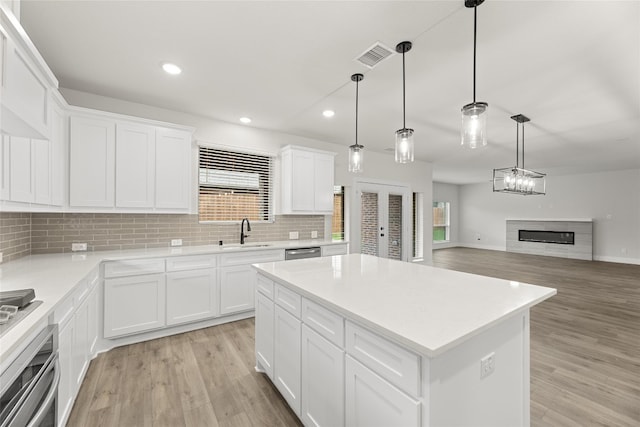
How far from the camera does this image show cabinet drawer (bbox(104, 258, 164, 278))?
9.09ft

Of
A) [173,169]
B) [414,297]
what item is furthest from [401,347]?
[173,169]

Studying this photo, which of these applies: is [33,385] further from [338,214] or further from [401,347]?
[338,214]

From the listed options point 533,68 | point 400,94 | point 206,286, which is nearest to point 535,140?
point 533,68

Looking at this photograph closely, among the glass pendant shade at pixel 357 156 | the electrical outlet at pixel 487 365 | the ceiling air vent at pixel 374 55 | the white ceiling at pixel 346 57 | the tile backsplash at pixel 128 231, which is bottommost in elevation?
the electrical outlet at pixel 487 365

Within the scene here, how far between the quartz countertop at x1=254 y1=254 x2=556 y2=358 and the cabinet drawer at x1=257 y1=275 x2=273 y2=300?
Result: 0.28ft

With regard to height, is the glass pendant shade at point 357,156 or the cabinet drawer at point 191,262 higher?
the glass pendant shade at point 357,156

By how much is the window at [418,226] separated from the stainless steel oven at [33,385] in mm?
6397

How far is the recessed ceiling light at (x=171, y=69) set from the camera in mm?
2559

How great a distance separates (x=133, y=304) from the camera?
288 cm

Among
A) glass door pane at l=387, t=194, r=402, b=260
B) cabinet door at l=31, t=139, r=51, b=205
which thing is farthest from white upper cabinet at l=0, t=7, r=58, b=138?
glass door pane at l=387, t=194, r=402, b=260

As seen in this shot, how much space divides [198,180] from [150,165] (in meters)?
0.72

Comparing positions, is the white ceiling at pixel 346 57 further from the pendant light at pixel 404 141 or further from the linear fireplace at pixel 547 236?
the linear fireplace at pixel 547 236

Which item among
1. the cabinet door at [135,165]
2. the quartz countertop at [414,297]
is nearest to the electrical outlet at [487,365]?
the quartz countertop at [414,297]

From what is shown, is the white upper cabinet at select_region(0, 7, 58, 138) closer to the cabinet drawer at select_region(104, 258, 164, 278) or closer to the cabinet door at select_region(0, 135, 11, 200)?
the cabinet door at select_region(0, 135, 11, 200)
